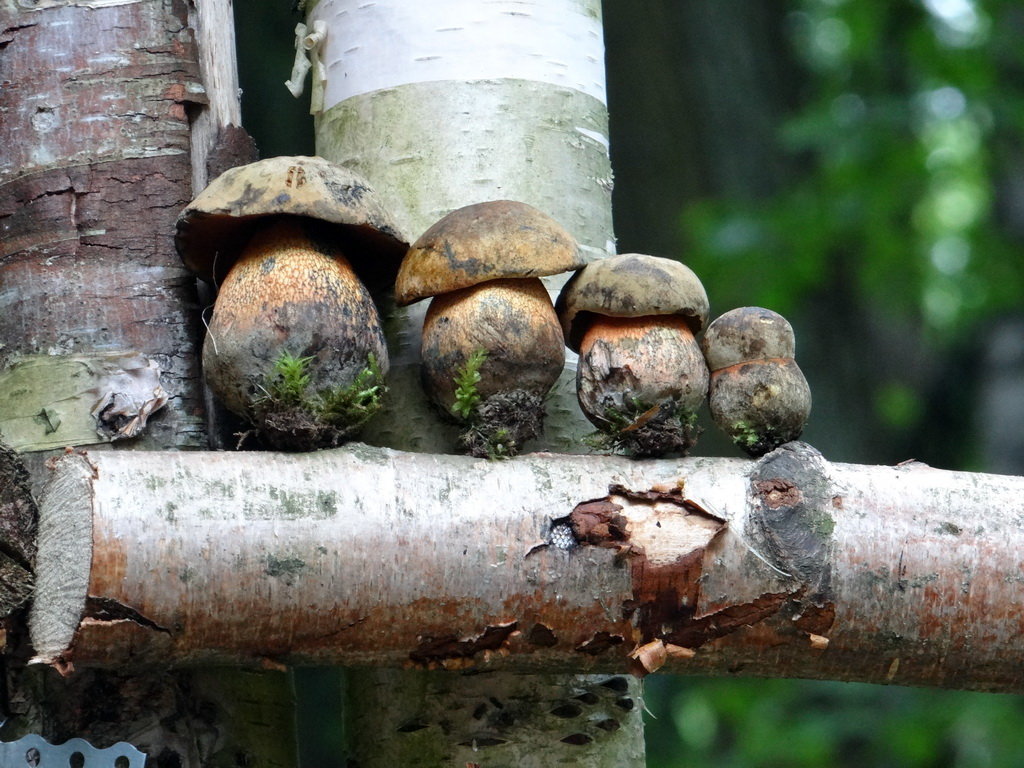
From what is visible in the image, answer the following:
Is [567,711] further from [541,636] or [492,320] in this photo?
[492,320]

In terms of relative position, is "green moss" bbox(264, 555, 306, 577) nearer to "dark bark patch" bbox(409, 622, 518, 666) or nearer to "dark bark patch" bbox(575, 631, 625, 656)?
"dark bark patch" bbox(409, 622, 518, 666)

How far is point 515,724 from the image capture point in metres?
2.04

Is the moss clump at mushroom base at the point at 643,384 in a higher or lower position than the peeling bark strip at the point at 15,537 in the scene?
higher

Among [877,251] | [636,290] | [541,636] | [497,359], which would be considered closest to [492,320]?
[497,359]

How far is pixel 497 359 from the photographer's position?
1846 mm

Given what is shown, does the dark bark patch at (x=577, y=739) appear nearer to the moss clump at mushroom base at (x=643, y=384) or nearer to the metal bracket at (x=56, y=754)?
the moss clump at mushroom base at (x=643, y=384)

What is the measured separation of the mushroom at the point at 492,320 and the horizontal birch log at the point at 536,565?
0.11 meters

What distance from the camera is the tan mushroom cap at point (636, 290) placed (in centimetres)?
187

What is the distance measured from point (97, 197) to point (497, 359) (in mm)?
767

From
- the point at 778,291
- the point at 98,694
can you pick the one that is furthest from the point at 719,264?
the point at 98,694

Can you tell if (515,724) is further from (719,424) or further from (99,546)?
(99,546)

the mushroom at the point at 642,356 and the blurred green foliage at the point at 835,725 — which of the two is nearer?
the mushroom at the point at 642,356

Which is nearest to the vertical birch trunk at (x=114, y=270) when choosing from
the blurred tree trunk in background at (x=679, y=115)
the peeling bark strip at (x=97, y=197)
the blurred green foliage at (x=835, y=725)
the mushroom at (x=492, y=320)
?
the peeling bark strip at (x=97, y=197)

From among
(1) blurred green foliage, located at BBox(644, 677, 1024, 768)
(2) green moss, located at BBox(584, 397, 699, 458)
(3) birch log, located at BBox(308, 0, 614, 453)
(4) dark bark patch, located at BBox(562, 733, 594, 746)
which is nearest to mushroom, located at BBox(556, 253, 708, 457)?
(2) green moss, located at BBox(584, 397, 699, 458)
